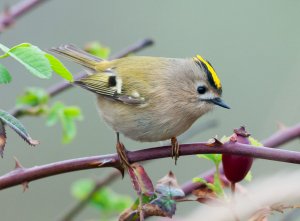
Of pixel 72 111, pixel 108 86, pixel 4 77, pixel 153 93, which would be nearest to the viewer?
pixel 4 77

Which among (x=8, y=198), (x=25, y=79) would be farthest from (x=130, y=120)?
(x=25, y=79)

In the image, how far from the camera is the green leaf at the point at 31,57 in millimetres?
1403

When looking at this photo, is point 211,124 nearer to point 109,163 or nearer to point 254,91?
point 109,163

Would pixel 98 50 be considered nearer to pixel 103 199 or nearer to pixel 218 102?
pixel 218 102

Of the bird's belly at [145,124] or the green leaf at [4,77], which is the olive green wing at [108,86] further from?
the green leaf at [4,77]

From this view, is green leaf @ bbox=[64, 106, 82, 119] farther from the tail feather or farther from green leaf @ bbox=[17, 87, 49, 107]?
the tail feather

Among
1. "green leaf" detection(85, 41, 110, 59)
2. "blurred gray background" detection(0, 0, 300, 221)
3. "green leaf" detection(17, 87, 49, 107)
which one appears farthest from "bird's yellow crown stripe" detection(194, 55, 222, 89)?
"blurred gray background" detection(0, 0, 300, 221)

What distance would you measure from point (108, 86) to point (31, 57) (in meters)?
1.73

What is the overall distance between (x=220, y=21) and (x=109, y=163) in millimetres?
5276

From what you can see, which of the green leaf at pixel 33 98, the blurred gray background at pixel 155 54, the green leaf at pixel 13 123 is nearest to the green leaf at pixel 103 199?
the green leaf at pixel 33 98

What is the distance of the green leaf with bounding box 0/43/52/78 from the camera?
140 cm

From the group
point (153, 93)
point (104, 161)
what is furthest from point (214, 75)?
point (104, 161)

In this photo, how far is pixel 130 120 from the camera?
281 cm

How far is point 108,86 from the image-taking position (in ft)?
Result: 10.3
